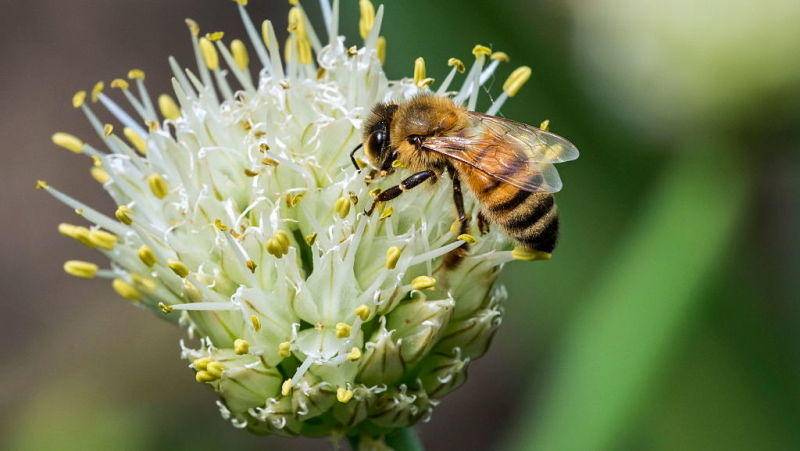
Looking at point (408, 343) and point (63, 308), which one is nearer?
Result: point (408, 343)

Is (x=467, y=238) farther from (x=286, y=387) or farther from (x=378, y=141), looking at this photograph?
(x=286, y=387)

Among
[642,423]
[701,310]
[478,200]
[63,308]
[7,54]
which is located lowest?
[63,308]

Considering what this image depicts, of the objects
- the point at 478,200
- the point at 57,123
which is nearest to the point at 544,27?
the point at 478,200

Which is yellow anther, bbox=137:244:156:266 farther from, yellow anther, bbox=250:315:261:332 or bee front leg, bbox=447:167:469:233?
bee front leg, bbox=447:167:469:233

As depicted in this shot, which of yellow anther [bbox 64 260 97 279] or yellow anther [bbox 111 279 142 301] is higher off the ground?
yellow anther [bbox 111 279 142 301]

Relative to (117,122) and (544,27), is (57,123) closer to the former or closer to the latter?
(117,122)

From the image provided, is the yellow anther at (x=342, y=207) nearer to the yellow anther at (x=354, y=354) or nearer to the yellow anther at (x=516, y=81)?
the yellow anther at (x=354, y=354)

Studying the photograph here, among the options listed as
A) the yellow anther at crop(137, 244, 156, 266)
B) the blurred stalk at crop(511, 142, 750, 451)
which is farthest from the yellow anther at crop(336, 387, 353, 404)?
the blurred stalk at crop(511, 142, 750, 451)

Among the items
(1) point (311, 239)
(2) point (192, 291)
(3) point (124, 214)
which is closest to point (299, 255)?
(1) point (311, 239)
